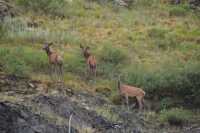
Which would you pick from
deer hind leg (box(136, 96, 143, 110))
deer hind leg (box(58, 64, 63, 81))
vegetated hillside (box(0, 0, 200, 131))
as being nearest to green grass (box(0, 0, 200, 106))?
vegetated hillside (box(0, 0, 200, 131))

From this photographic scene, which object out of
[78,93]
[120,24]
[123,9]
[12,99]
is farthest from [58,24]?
[12,99]

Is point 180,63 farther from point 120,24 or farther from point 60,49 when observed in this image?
point 120,24

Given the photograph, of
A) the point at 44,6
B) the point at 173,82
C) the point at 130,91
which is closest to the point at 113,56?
the point at 173,82

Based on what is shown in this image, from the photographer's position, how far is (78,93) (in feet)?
64.2

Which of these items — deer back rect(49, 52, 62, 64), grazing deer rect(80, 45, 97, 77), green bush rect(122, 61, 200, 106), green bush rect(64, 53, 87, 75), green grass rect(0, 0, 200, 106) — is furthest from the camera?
green bush rect(64, 53, 87, 75)

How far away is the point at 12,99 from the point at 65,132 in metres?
1.69

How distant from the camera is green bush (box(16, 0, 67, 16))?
94.4 ft

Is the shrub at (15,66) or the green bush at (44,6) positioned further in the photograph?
the green bush at (44,6)

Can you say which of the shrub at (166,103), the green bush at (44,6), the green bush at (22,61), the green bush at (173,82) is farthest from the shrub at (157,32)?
the shrub at (166,103)

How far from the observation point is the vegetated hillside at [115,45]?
2088 cm

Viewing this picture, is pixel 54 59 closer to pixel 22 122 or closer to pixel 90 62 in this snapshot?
pixel 90 62

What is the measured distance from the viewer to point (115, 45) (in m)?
25.8

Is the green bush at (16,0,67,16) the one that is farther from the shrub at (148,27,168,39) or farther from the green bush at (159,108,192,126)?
the green bush at (159,108,192,126)

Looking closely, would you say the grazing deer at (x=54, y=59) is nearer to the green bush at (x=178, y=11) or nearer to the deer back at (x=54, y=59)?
the deer back at (x=54, y=59)
